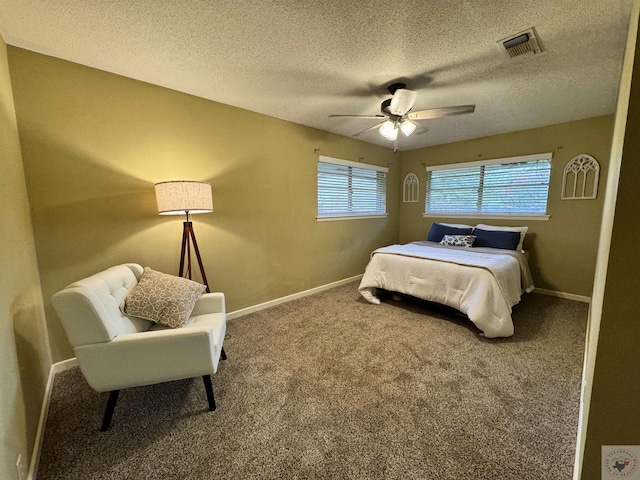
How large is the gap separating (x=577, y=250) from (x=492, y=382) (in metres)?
2.83

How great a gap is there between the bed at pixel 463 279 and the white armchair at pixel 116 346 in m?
2.28

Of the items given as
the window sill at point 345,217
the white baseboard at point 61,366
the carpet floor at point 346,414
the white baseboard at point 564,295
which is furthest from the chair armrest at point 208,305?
the white baseboard at point 564,295

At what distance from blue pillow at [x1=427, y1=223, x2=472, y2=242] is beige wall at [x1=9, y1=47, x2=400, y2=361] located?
1.97 metres

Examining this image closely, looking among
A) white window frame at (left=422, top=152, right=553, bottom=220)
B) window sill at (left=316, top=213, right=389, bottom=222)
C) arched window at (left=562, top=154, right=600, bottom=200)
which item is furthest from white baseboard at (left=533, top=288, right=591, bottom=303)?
window sill at (left=316, top=213, right=389, bottom=222)

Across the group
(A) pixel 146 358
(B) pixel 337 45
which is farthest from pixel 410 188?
(A) pixel 146 358

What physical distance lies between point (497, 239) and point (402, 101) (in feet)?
8.69

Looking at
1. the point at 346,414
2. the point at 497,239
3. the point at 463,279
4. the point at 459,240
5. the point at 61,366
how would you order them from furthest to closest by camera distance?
the point at 459,240 → the point at 497,239 → the point at 463,279 → the point at 61,366 → the point at 346,414

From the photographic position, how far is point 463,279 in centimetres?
269

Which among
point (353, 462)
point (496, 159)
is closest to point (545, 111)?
point (496, 159)

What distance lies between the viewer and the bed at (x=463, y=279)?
8.06ft

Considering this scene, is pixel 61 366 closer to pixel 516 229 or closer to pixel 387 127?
pixel 387 127

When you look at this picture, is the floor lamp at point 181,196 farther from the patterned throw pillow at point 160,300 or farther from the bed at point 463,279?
the bed at point 463,279

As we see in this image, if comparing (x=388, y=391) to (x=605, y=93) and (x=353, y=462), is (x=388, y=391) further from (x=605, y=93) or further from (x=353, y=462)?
(x=605, y=93)

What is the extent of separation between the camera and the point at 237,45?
1774mm
